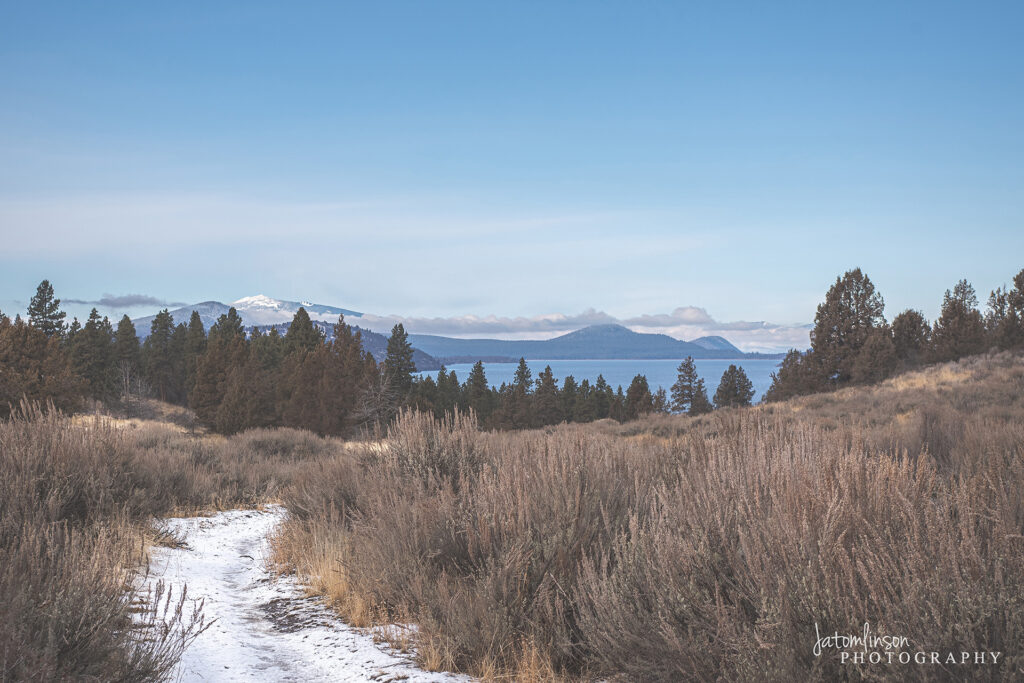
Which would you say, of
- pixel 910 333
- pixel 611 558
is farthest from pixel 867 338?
pixel 611 558

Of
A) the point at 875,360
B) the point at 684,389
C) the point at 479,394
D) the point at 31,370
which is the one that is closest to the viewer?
the point at 31,370

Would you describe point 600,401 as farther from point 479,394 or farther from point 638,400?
point 479,394

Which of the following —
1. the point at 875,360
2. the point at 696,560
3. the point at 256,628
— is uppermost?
the point at 875,360

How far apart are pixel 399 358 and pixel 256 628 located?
5591 cm

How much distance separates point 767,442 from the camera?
4.73m

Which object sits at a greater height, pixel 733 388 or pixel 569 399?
pixel 733 388

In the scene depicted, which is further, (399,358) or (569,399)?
(569,399)

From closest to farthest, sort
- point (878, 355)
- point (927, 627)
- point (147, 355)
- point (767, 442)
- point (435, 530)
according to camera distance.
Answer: point (927, 627) → point (767, 442) → point (435, 530) → point (878, 355) → point (147, 355)

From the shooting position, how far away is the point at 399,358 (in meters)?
60.7

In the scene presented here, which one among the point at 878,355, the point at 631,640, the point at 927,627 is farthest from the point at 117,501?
the point at 878,355

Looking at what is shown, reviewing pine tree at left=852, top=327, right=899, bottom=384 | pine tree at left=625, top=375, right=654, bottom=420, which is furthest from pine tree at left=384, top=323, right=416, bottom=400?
pine tree at left=852, top=327, right=899, bottom=384

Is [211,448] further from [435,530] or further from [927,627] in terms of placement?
[927,627]

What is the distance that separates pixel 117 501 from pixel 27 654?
17.7ft

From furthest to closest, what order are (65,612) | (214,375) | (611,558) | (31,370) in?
(214,375) < (31,370) < (611,558) < (65,612)
